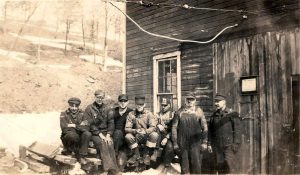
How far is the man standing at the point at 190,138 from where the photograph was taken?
6.93 m

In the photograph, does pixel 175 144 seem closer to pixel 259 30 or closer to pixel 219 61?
pixel 219 61

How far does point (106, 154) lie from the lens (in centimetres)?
700

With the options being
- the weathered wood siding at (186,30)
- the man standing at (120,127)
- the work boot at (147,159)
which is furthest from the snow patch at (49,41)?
the work boot at (147,159)

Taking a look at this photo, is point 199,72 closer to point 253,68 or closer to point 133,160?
point 253,68

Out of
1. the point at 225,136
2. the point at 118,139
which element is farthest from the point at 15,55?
the point at 225,136

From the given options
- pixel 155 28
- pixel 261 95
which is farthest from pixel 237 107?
pixel 155 28

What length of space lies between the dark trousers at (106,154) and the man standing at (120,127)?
0.12 metres

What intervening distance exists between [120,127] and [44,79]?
70.7 feet

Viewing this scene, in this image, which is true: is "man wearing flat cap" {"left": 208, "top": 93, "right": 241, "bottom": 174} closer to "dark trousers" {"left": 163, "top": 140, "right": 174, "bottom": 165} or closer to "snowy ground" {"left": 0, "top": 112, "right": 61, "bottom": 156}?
"dark trousers" {"left": 163, "top": 140, "right": 174, "bottom": 165}

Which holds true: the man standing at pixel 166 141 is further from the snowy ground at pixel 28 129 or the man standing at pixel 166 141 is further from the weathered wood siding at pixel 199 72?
the snowy ground at pixel 28 129

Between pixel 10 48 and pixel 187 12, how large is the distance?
27.8 metres

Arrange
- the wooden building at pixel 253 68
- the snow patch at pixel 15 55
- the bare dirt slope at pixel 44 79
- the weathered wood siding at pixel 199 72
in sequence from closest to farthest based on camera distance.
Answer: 1. the wooden building at pixel 253 68
2. the weathered wood siding at pixel 199 72
3. the bare dirt slope at pixel 44 79
4. the snow patch at pixel 15 55

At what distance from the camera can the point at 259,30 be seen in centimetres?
772

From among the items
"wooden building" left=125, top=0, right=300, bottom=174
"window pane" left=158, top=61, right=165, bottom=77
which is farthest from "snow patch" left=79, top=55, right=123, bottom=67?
"wooden building" left=125, top=0, right=300, bottom=174
